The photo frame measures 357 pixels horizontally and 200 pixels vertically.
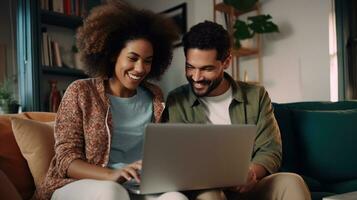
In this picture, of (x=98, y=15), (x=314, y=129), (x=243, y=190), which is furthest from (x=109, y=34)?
(x=314, y=129)

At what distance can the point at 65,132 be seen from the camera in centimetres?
123

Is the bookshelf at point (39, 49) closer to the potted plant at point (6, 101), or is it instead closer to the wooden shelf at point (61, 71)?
the wooden shelf at point (61, 71)

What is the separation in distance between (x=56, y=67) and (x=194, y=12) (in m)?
1.17

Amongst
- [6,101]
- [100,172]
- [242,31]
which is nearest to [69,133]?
[100,172]

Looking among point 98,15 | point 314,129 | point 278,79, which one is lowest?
point 314,129

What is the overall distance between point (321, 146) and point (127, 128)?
937 millimetres

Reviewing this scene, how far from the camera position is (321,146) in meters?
1.79

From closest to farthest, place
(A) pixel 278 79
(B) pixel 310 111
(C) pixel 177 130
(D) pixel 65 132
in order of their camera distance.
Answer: (C) pixel 177 130
(D) pixel 65 132
(B) pixel 310 111
(A) pixel 278 79

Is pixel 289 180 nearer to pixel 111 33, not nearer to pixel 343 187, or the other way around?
pixel 343 187

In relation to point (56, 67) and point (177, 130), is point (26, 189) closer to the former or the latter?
point (177, 130)

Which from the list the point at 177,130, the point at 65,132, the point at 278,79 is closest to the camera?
the point at 177,130

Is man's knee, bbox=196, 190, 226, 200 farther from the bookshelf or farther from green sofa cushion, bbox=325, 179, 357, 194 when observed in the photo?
the bookshelf

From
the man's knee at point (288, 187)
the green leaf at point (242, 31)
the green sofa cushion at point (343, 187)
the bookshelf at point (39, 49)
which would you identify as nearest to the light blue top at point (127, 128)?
the man's knee at point (288, 187)

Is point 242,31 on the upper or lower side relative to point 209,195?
upper
